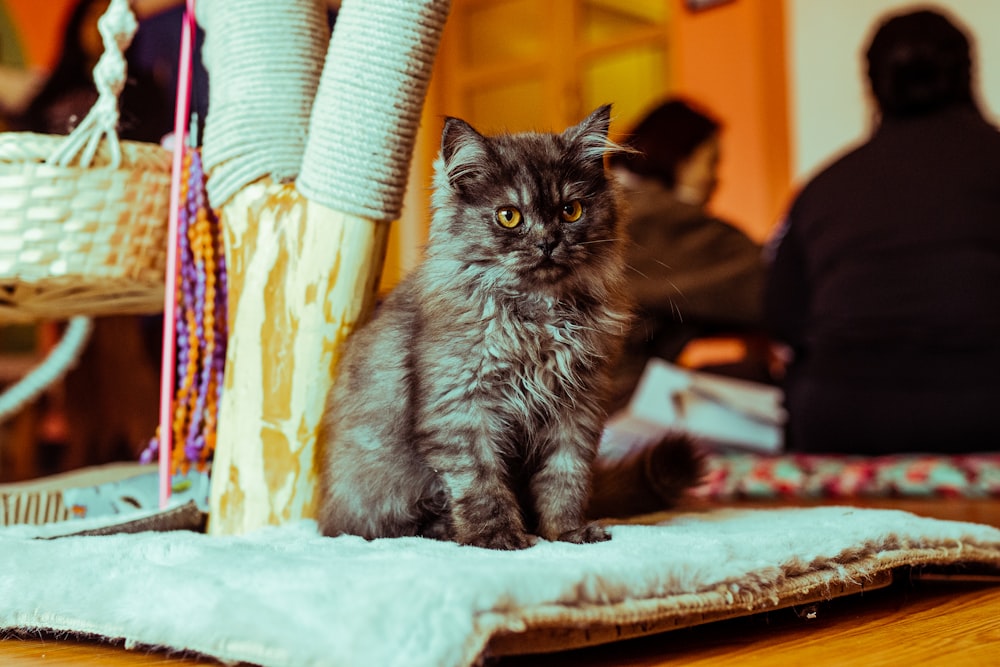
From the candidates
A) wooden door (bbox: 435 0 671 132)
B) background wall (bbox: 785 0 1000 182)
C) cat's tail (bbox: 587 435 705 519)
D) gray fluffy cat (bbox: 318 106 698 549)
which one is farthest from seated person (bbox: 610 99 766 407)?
wooden door (bbox: 435 0 671 132)

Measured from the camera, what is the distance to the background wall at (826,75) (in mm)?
4633

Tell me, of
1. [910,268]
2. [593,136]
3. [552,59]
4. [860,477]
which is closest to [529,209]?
[593,136]

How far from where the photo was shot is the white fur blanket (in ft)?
2.65

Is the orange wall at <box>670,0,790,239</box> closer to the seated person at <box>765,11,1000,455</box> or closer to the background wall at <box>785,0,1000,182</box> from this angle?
the background wall at <box>785,0,1000,182</box>

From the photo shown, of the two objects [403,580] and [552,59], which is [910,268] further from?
[552,59]

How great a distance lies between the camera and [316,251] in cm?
142

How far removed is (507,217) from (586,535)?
1.31 ft

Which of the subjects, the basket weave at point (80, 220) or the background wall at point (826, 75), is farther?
the background wall at point (826, 75)

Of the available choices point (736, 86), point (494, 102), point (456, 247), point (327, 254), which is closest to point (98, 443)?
point (327, 254)

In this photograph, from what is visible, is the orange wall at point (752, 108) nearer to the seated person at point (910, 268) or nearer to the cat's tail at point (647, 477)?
the seated person at point (910, 268)

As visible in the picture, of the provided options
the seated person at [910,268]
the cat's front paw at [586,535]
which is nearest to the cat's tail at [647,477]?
the cat's front paw at [586,535]

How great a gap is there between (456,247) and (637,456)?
1.62 feet

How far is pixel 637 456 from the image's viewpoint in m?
1.53

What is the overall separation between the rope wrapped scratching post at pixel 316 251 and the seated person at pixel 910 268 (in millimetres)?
1615
